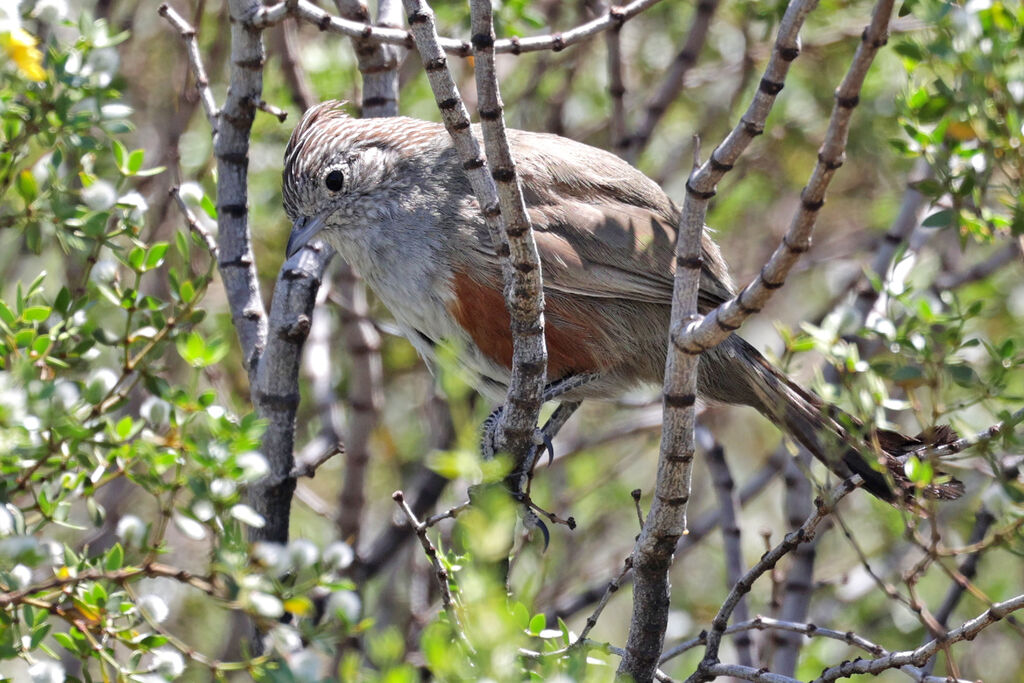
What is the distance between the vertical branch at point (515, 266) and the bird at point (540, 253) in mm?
846

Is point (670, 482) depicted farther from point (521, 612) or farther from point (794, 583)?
point (794, 583)

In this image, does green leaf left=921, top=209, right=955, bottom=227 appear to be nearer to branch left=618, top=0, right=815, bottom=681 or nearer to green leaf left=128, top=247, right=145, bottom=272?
branch left=618, top=0, right=815, bottom=681

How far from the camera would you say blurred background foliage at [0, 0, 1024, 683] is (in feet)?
8.59

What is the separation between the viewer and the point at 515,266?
302 centimetres

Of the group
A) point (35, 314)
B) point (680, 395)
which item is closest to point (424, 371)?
point (35, 314)

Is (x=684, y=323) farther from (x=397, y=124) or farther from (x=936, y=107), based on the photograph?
(x=397, y=124)

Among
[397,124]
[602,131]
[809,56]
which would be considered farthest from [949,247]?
[397,124]

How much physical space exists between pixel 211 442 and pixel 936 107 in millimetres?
2205

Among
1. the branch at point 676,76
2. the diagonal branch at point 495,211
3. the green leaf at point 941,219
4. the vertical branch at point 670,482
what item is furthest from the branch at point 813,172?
the branch at point 676,76

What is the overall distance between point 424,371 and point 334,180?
2.64 metres

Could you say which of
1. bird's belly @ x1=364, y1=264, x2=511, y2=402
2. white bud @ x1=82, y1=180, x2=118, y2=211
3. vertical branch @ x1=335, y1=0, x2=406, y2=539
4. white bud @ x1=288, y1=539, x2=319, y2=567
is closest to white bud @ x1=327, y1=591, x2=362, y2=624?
Answer: white bud @ x1=288, y1=539, x2=319, y2=567

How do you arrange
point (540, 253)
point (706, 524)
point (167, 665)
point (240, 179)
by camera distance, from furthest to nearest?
1. point (706, 524)
2. point (540, 253)
3. point (240, 179)
4. point (167, 665)

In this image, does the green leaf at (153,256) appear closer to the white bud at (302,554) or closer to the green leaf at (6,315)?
the green leaf at (6,315)

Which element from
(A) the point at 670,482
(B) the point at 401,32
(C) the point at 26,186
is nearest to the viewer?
(A) the point at 670,482
